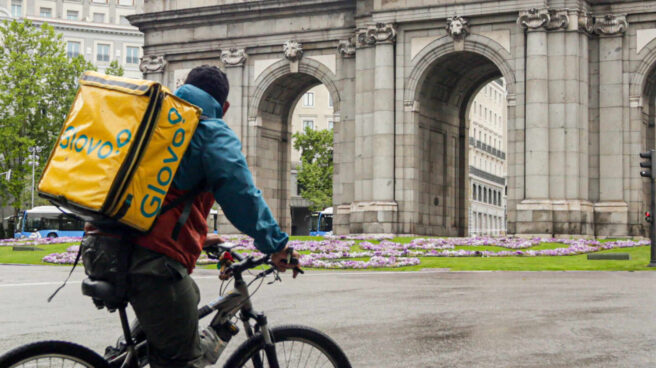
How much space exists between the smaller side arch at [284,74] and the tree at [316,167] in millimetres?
34429

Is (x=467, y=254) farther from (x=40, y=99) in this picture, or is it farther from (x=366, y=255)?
(x=40, y=99)

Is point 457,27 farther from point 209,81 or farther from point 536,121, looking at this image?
point 209,81

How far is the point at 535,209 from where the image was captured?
4125 cm

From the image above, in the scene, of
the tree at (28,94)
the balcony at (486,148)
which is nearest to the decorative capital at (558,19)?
the tree at (28,94)

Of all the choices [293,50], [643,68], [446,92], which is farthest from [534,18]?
[293,50]

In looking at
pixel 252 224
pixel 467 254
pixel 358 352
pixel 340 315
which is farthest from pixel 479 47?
pixel 252 224

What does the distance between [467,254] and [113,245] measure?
27997mm

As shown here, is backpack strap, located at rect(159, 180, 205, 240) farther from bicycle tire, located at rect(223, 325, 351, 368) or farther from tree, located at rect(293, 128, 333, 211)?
tree, located at rect(293, 128, 333, 211)

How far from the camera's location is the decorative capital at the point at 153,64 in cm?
5284

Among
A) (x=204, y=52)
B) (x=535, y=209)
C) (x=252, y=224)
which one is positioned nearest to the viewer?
(x=252, y=224)

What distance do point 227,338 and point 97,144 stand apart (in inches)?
55.2

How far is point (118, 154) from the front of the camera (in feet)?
16.9

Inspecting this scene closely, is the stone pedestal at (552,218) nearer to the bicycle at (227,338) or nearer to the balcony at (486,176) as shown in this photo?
the bicycle at (227,338)

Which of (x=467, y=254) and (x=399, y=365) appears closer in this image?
(x=399, y=365)
